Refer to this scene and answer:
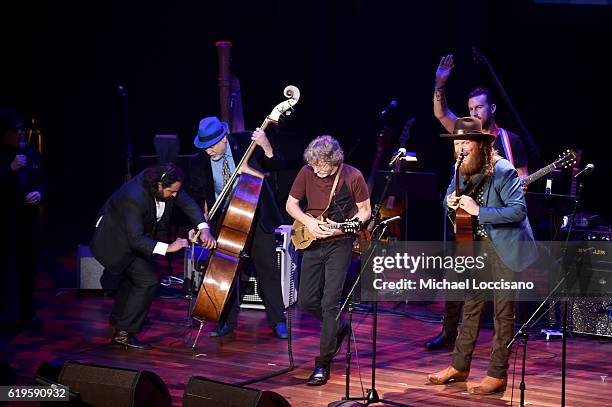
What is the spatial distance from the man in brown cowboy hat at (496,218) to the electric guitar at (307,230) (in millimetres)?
698

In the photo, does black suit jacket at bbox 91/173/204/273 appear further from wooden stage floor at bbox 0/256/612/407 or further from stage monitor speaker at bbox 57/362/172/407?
stage monitor speaker at bbox 57/362/172/407

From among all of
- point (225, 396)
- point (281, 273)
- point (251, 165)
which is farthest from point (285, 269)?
point (225, 396)

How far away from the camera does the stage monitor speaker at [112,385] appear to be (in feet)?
17.2

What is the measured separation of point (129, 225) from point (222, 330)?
1.36 m

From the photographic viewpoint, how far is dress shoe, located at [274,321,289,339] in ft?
28.0

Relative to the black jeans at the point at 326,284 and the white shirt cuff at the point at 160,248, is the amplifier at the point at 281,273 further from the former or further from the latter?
the black jeans at the point at 326,284

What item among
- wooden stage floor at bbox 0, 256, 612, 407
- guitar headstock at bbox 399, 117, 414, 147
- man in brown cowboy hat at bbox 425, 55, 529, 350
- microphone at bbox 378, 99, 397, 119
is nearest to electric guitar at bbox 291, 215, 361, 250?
wooden stage floor at bbox 0, 256, 612, 407

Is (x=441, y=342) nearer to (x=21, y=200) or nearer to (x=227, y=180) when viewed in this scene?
(x=227, y=180)

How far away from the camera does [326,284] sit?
6.91m

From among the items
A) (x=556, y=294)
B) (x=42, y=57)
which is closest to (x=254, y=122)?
(x=42, y=57)

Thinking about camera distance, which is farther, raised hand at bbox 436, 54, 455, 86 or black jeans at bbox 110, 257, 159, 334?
black jeans at bbox 110, 257, 159, 334

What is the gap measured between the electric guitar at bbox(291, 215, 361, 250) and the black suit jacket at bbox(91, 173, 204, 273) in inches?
54.1

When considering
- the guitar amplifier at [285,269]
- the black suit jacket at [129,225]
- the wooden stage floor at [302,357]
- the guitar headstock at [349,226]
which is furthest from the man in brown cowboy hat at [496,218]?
the guitar amplifier at [285,269]

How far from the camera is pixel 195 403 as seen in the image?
5.16m
